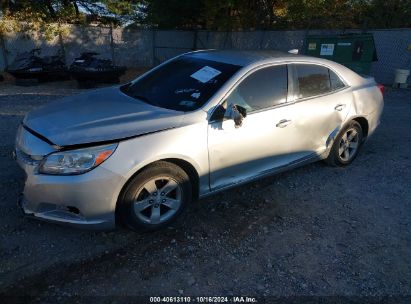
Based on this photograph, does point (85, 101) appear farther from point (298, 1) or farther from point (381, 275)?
point (298, 1)

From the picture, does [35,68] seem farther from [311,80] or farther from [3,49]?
[311,80]

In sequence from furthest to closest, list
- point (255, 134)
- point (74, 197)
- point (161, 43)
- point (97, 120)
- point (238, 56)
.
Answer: point (161, 43) → point (238, 56) → point (255, 134) → point (97, 120) → point (74, 197)

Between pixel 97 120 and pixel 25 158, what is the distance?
66 cm

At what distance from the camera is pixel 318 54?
12047 mm

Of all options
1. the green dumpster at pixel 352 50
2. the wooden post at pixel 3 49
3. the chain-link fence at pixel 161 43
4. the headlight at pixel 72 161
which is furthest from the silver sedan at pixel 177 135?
the wooden post at pixel 3 49

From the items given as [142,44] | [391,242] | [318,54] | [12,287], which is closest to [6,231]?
[12,287]

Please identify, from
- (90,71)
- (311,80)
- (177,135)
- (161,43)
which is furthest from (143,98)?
(161,43)

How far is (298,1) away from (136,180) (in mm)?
14844

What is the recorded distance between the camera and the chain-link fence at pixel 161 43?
41.4 ft

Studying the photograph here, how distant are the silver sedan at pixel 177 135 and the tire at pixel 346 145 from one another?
0.15 ft

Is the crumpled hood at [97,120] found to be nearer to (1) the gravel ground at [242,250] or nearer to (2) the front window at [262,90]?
(2) the front window at [262,90]

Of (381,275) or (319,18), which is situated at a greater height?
(319,18)

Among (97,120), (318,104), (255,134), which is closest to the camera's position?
(97,120)

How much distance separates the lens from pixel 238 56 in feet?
13.2
